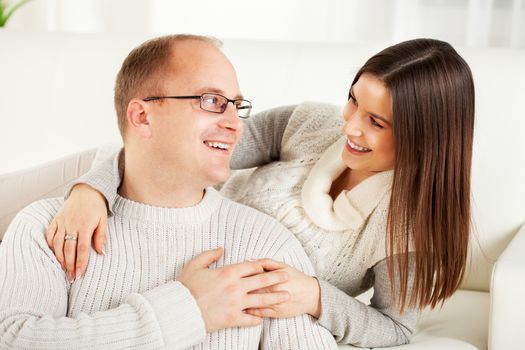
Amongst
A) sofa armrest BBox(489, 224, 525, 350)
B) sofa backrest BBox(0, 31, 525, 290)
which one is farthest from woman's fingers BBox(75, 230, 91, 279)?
sofa backrest BBox(0, 31, 525, 290)

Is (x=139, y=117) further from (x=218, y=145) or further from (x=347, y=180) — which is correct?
(x=347, y=180)

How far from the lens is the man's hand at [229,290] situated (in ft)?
5.02

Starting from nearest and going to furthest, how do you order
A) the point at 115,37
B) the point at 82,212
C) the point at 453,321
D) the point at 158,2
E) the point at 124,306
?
the point at 124,306
the point at 82,212
the point at 453,321
the point at 115,37
the point at 158,2

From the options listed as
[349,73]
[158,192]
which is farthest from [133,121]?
[349,73]

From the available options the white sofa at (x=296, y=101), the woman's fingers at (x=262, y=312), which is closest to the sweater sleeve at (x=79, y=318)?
the woman's fingers at (x=262, y=312)

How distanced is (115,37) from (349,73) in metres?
0.74

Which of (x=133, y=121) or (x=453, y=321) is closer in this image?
(x=133, y=121)

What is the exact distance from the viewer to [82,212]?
1648mm

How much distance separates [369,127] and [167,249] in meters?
0.46

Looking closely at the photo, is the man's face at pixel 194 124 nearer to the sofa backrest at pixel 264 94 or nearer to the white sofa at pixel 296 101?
the white sofa at pixel 296 101

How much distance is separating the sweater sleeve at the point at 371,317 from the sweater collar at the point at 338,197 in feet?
0.38

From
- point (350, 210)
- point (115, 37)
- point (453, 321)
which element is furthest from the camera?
point (115, 37)

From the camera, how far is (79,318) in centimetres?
150

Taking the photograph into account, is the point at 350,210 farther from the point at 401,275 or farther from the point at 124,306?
the point at 124,306
